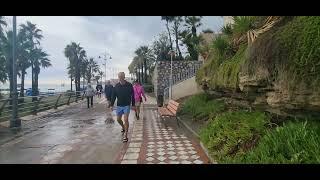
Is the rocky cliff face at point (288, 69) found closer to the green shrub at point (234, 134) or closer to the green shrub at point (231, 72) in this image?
the green shrub at point (234, 134)

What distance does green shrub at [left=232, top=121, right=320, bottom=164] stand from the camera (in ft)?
16.5

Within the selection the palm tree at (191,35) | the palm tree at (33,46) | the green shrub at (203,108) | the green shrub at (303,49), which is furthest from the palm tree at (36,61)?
the green shrub at (303,49)

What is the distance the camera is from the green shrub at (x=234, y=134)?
6.72 metres

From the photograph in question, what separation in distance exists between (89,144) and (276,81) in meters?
4.67

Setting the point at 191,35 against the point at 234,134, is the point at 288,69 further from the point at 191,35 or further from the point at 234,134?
the point at 191,35

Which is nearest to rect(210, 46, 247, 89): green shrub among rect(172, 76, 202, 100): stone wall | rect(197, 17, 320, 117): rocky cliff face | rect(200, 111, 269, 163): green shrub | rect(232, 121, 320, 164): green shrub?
rect(200, 111, 269, 163): green shrub

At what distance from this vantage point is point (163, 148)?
333 inches

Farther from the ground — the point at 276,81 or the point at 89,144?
the point at 276,81

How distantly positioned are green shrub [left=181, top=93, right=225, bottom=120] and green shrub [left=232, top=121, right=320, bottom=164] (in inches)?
202

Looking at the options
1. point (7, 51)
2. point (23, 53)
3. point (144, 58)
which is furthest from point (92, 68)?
point (7, 51)
